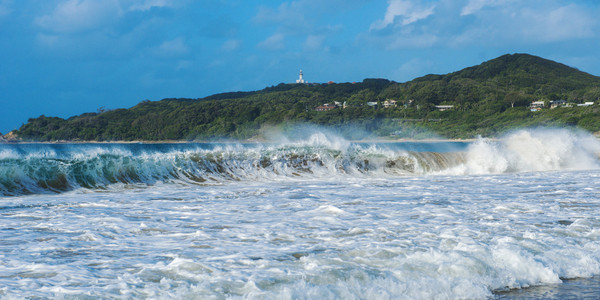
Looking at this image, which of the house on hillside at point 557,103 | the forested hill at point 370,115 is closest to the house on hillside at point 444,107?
the forested hill at point 370,115

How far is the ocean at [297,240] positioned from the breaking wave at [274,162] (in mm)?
145

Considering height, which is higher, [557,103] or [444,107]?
[444,107]

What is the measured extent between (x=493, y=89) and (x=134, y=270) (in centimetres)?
14600

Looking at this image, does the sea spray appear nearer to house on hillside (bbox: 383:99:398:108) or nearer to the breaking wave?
the breaking wave

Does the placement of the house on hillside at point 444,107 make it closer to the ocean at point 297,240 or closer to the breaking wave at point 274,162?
the breaking wave at point 274,162

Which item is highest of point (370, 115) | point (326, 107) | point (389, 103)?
point (326, 107)

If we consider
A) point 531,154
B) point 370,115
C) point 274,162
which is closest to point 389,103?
point 370,115

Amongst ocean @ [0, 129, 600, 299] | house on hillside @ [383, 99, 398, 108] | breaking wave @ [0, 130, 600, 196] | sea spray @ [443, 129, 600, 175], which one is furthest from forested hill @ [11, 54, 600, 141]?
ocean @ [0, 129, 600, 299]

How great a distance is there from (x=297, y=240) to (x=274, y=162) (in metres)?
13.2

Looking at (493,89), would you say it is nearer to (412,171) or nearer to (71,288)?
(412,171)

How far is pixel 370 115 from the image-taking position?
11650cm

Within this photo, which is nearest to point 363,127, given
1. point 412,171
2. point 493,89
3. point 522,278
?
point 493,89

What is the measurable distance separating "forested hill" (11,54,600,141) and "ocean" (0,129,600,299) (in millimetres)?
82721

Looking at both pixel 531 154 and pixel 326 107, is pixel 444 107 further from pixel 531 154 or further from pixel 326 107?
pixel 531 154
